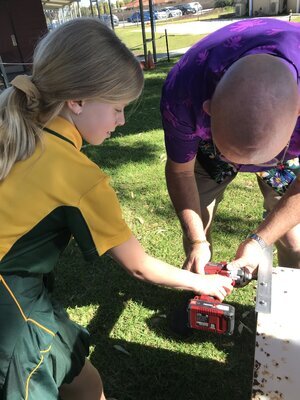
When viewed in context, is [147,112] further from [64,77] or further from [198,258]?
[64,77]

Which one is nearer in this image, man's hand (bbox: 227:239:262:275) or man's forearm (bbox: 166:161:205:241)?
man's hand (bbox: 227:239:262:275)

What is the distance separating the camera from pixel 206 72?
198cm

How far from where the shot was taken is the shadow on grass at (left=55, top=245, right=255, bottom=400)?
237cm

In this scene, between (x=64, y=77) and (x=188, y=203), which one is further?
(x=188, y=203)

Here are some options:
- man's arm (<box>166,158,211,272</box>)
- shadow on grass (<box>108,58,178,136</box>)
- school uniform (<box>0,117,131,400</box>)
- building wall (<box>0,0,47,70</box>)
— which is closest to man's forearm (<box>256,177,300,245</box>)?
man's arm (<box>166,158,211,272</box>)

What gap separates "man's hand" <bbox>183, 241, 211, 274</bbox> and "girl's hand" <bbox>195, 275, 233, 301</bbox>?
0.17 metres

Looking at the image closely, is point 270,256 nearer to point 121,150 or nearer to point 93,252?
point 93,252

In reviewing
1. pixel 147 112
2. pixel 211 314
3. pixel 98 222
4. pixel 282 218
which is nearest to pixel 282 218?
pixel 282 218

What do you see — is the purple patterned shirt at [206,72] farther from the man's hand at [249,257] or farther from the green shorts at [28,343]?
the green shorts at [28,343]

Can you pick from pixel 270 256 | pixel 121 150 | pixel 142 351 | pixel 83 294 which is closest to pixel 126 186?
pixel 121 150

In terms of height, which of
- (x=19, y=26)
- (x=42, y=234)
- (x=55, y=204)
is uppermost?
(x=55, y=204)

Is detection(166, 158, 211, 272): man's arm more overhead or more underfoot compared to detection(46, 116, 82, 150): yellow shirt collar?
more underfoot

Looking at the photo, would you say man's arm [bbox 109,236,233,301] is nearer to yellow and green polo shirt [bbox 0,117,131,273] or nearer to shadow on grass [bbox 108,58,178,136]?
yellow and green polo shirt [bbox 0,117,131,273]

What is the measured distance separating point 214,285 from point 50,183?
2.95ft
